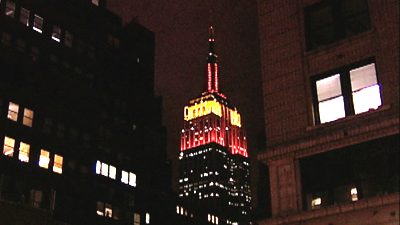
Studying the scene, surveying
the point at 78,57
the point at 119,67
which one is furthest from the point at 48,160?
the point at 119,67

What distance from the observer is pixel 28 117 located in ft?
243

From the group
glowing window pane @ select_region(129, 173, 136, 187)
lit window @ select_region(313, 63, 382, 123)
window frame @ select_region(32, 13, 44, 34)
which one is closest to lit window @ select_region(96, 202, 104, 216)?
glowing window pane @ select_region(129, 173, 136, 187)

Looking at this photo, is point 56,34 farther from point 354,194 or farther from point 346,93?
point 354,194

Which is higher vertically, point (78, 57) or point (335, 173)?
point (78, 57)

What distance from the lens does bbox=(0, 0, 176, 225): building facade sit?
2842 inches

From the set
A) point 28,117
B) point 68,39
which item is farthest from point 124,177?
point 68,39

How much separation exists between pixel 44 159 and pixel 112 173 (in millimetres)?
15586

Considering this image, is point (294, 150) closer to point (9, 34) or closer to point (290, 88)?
point (290, 88)

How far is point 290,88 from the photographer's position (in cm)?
2425

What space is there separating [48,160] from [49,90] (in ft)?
34.8

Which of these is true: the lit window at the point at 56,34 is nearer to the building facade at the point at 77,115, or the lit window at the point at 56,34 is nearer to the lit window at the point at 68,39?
the building facade at the point at 77,115

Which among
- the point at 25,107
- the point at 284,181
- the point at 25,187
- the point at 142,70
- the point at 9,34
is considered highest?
the point at 142,70

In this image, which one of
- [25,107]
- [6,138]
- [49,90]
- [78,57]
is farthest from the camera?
[78,57]

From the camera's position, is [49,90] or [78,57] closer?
[49,90]
